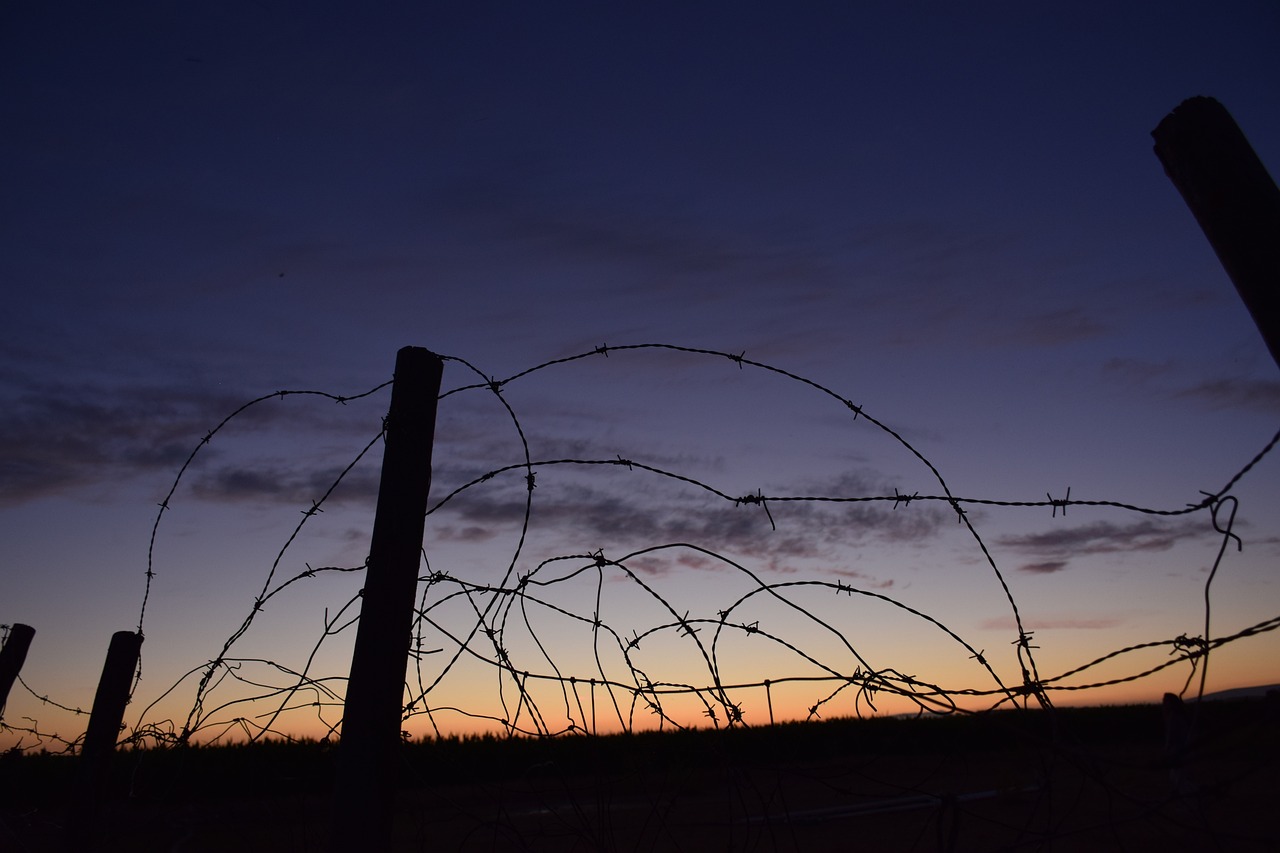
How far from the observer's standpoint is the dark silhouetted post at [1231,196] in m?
1.73

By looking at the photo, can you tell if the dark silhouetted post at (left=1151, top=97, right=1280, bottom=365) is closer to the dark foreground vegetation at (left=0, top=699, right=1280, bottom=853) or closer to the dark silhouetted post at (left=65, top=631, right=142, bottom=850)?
the dark foreground vegetation at (left=0, top=699, right=1280, bottom=853)

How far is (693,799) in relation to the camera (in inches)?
540

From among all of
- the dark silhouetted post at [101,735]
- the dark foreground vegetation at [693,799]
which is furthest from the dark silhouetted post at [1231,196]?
the dark silhouetted post at [101,735]

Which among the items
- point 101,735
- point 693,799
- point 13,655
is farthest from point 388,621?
point 693,799

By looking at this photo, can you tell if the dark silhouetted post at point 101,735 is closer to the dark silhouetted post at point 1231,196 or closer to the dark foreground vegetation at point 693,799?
the dark foreground vegetation at point 693,799

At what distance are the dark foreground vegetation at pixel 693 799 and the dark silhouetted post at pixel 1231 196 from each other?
83 centimetres

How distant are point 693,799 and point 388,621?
12749 mm

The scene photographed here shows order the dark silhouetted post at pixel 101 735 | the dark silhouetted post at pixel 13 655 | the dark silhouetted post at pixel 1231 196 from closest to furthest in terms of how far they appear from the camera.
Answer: the dark silhouetted post at pixel 1231 196 → the dark silhouetted post at pixel 101 735 → the dark silhouetted post at pixel 13 655

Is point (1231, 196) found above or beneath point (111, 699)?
above

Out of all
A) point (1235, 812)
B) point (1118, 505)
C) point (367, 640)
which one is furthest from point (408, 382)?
point (1235, 812)

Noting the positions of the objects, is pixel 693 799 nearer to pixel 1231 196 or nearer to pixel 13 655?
pixel 13 655

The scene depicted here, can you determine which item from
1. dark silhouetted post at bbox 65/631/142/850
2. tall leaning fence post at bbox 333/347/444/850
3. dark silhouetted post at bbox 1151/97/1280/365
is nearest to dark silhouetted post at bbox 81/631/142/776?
dark silhouetted post at bbox 65/631/142/850

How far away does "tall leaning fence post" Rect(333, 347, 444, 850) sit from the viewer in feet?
6.82

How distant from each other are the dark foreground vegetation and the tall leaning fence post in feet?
0.33
